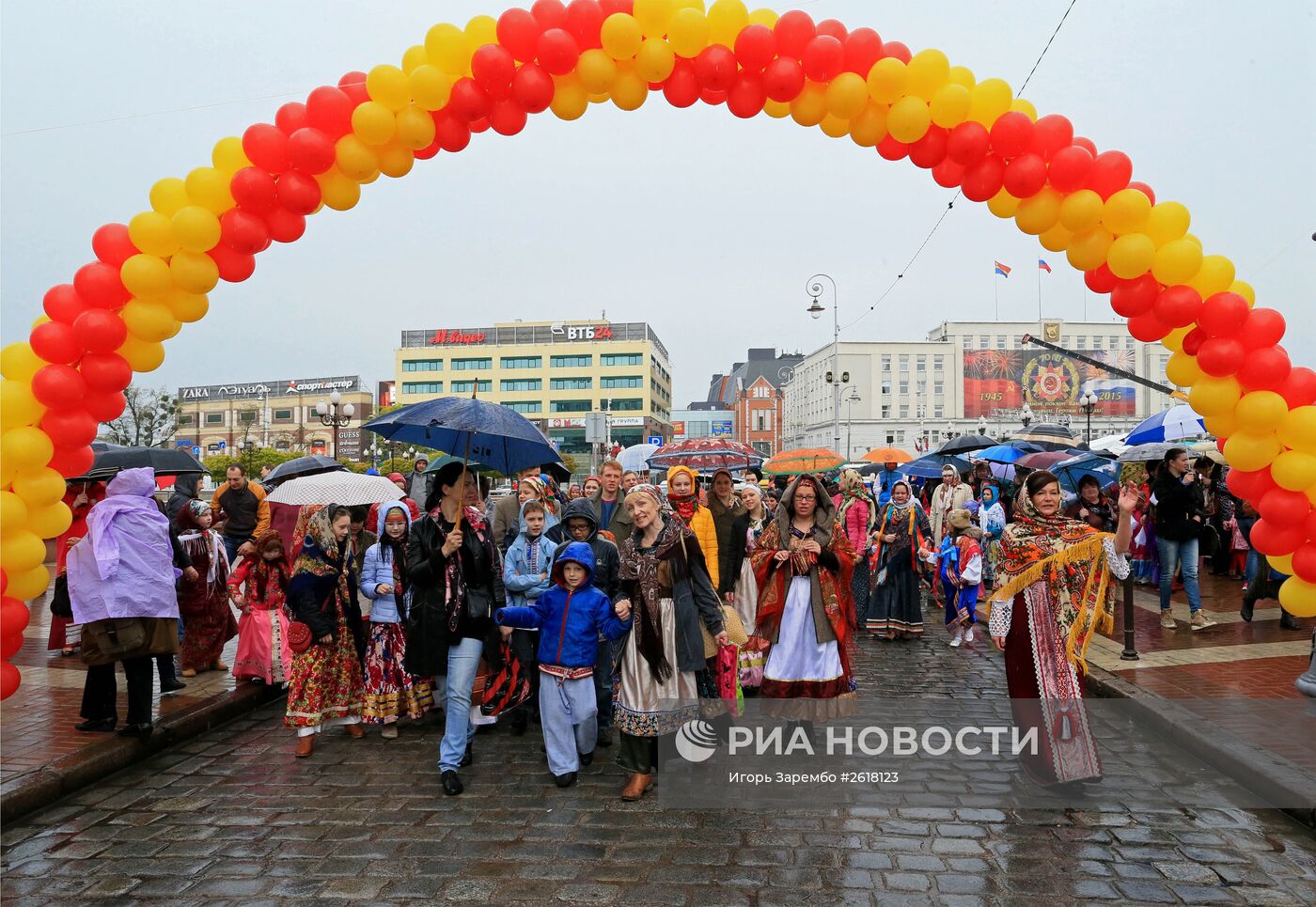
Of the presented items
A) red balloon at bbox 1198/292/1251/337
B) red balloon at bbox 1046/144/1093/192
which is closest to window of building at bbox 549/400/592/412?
red balloon at bbox 1046/144/1093/192

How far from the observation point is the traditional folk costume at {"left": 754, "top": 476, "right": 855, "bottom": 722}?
5.76 meters

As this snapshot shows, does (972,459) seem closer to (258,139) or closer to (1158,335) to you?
(1158,335)

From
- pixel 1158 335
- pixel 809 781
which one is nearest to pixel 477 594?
pixel 809 781

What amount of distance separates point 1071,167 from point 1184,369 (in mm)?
1532

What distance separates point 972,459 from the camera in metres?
16.9

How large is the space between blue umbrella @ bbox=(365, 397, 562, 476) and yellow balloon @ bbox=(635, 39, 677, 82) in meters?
2.57

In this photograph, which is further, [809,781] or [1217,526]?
[1217,526]

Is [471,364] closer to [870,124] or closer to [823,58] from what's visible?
[870,124]

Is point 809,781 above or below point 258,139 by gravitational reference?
below

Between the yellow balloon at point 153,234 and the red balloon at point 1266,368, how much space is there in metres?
6.75

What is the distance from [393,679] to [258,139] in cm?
397

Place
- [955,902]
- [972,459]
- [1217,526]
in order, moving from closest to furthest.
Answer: [955,902] < [1217,526] < [972,459]

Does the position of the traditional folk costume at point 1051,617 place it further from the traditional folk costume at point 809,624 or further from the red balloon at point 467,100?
the red balloon at point 467,100

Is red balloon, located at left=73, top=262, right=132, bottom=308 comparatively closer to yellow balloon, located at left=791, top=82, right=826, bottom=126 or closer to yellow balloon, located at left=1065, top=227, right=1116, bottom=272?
yellow balloon, located at left=791, top=82, right=826, bottom=126
